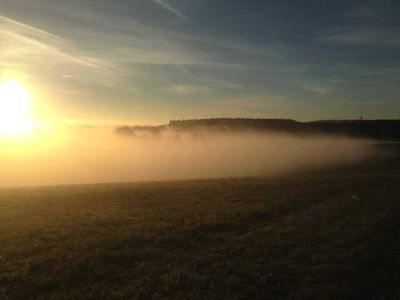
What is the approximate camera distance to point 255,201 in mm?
35312

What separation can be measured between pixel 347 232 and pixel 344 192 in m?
15.7

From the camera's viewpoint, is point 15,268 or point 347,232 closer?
point 15,268

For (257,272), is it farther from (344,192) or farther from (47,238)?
(344,192)

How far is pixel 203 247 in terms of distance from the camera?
22375 mm

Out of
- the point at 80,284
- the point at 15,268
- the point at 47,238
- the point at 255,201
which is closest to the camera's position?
the point at 80,284

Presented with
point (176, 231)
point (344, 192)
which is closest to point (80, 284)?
point (176, 231)

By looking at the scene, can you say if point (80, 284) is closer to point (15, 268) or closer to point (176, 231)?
point (15, 268)

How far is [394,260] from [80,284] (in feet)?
41.5

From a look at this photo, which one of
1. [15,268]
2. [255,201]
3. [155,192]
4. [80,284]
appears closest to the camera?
[80,284]

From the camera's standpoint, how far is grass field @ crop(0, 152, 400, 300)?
17016mm

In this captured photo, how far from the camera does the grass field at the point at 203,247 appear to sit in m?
17.0

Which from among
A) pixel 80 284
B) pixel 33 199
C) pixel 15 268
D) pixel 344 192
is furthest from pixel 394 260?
pixel 33 199

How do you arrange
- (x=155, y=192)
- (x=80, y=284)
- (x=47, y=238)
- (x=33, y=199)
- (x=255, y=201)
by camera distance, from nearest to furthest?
(x=80, y=284) → (x=47, y=238) → (x=255, y=201) → (x=33, y=199) → (x=155, y=192)

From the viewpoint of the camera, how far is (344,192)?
131 feet
